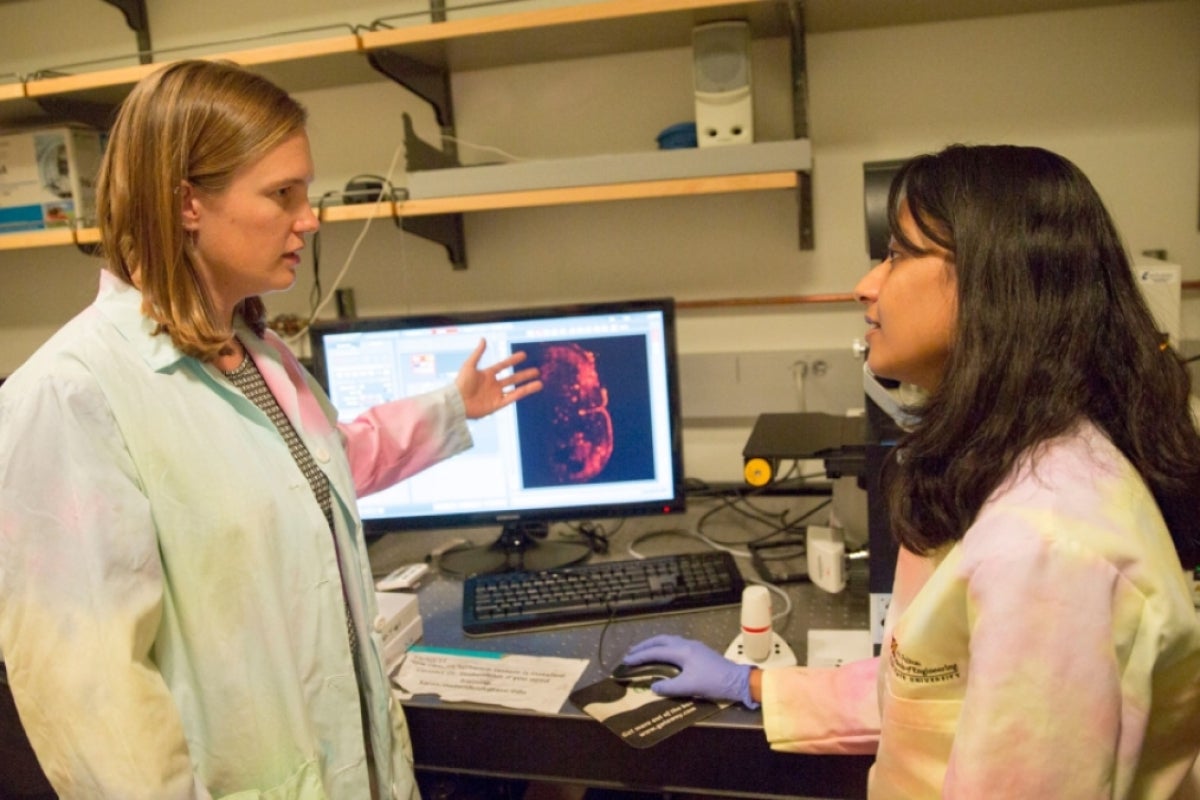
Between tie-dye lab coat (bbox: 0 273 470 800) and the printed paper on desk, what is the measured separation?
0.31 feet

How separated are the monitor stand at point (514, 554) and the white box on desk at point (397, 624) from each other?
8.8 inches

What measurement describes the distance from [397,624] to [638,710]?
1.25 feet

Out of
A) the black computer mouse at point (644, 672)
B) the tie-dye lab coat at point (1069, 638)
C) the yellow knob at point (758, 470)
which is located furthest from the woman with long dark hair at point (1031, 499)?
the yellow knob at point (758, 470)

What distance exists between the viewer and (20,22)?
6.59 ft

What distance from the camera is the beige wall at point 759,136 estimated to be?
1597 mm

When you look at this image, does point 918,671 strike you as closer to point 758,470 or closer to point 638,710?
point 638,710

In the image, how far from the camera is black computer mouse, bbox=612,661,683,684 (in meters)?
1.17

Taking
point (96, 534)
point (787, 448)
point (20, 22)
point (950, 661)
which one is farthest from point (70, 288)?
point (950, 661)

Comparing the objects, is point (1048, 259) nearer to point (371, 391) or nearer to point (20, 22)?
point (371, 391)

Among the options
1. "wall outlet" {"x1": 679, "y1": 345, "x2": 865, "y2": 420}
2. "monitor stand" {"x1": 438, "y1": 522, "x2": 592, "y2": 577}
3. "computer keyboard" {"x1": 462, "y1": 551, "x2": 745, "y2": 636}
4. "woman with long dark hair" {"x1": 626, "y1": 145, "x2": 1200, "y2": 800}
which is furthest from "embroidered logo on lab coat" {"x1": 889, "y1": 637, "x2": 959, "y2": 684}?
"wall outlet" {"x1": 679, "y1": 345, "x2": 865, "y2": 420}

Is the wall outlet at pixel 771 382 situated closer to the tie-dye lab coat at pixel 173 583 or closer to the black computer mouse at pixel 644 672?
the black computer mouse at pixel 644 672

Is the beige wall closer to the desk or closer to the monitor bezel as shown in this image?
the monitor bezel

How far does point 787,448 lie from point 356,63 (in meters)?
1.08

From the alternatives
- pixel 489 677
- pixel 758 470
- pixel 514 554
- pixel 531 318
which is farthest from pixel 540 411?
pixel 489 677
